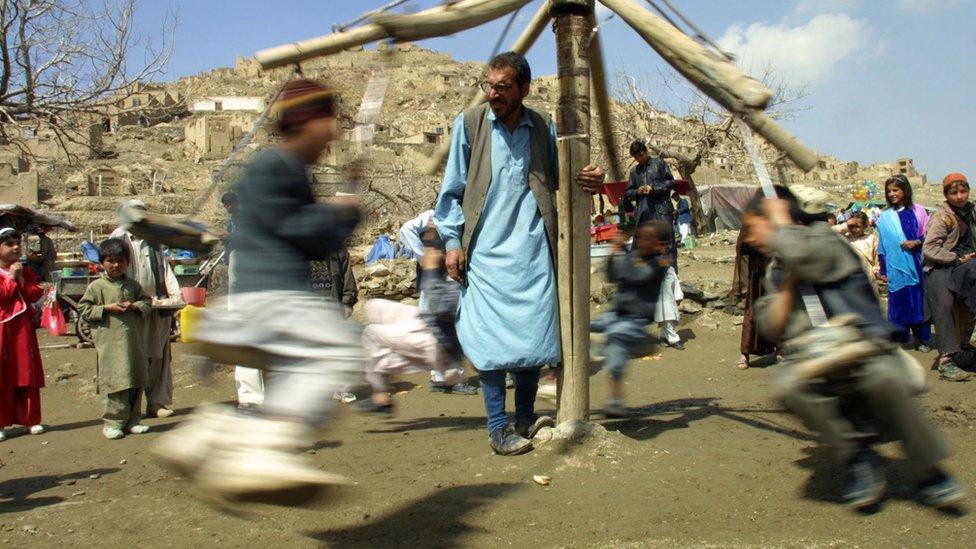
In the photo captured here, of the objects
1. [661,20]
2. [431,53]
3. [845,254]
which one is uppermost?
[431,53]

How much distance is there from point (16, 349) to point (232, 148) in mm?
20324

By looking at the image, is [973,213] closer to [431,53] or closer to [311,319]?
[311,319]

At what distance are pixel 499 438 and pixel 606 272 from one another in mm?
1763

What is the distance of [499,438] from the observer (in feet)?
14.2

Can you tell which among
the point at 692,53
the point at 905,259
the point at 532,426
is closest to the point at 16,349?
the point at 532,426

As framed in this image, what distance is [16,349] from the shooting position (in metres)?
6.71

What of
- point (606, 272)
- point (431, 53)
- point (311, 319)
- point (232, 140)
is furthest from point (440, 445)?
point (431, 53)

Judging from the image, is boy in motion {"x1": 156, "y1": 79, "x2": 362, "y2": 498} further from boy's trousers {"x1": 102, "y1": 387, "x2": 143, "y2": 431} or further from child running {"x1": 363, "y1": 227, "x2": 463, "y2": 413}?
boy's trousers {"x1": 102, "y1": 387, "x2": 143, "y2": 431}

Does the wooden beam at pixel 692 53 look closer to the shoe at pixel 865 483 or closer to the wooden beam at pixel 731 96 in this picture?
the wooden beam at pixel 731 96

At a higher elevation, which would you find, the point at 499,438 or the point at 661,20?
the point at 661,20

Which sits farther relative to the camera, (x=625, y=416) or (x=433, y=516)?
(x=625, y=416)

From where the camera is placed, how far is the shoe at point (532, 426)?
4.53 metres

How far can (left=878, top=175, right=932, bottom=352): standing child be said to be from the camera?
8195 millimetres

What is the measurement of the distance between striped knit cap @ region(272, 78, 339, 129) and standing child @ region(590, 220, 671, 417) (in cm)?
293
